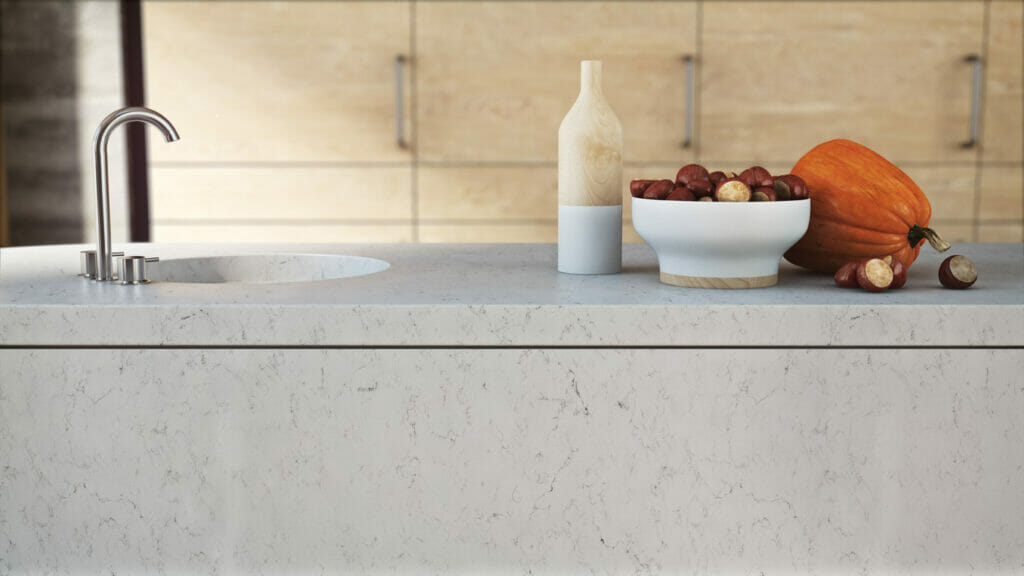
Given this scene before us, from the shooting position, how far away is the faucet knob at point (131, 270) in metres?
1.16

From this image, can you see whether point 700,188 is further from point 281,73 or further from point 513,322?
point 281,73

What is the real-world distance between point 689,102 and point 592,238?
187 cm

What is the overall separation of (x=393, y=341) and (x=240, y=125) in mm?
2205

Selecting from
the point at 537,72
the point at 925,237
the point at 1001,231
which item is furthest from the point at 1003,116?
the point at 925,237

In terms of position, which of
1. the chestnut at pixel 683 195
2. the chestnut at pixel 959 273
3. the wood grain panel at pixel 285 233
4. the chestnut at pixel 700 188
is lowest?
the wood grain panel at pixel 285 233

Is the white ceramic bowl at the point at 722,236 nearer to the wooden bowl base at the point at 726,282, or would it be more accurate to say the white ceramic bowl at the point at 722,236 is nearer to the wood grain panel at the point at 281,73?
the wooden bowl base at the point at 726,282

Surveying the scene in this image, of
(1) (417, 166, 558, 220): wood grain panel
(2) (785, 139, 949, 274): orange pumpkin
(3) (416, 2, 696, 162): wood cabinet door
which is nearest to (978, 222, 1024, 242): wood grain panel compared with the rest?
(3) (416, 2, 696, 162): wood cabinet door

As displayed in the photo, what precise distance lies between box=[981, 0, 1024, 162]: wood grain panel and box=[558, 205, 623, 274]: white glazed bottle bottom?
7.34 feet

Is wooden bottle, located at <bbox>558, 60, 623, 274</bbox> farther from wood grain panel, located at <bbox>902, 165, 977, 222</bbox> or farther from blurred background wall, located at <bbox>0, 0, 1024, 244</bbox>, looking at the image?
wood grain panel, located at <bbox>902, 165, 977, 222</bbox>

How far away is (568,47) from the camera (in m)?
2.97

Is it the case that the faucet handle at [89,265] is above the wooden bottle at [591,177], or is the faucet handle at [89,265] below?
below

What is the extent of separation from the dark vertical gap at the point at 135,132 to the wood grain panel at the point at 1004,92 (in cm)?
270

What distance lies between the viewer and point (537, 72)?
298 cm

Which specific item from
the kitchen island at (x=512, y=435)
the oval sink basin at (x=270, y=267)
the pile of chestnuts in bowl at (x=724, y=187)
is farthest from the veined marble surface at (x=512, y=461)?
the oval sink basin at (x=270, y=267)
